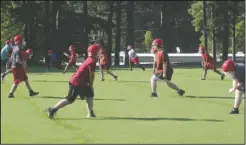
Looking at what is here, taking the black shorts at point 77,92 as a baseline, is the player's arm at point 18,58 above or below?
above

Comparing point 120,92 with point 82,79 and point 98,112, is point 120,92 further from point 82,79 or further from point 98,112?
point 82,79

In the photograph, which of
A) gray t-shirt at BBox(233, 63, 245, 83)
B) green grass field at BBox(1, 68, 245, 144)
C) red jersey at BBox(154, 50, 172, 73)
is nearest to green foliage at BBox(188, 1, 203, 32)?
green grass field at BBox(1, 68, 245, 144)

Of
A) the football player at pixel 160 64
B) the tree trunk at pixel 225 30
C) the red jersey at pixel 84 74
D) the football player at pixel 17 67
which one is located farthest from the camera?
the tree trunk at pixel 225 30

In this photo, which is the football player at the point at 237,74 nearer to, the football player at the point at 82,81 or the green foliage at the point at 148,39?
the football player at the point at 82,81

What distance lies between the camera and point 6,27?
7450 cm

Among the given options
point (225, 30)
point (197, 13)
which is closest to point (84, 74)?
point (225, 30)

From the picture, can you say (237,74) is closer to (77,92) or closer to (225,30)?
(77,92)

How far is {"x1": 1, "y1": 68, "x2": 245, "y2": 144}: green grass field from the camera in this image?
424 inches

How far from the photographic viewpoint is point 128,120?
519 inches

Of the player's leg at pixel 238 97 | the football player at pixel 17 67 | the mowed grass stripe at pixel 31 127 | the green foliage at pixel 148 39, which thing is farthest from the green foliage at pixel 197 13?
the player's leg at pixel 238 97

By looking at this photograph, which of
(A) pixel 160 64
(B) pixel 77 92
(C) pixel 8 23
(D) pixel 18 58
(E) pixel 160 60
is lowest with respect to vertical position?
(B) pixel 77 92

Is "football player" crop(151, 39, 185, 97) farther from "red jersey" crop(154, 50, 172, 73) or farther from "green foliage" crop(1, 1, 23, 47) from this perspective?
"green foliage" crop(1, 1, 23, 47)

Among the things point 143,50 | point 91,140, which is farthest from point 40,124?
point 143,50

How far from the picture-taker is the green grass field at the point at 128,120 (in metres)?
10.8
